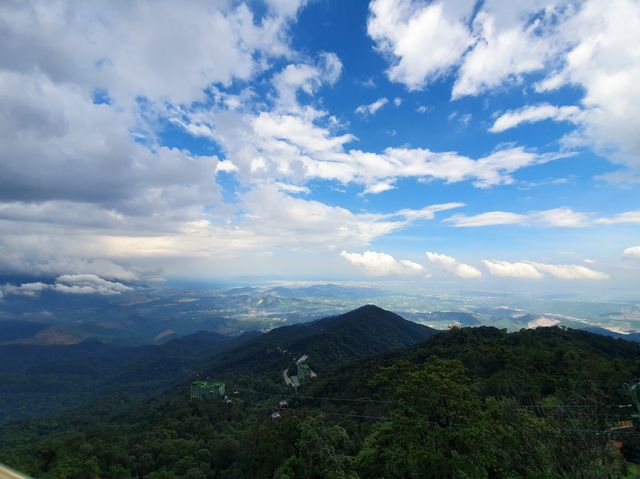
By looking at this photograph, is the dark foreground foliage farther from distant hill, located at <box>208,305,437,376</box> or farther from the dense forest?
distant hill, located at <box>208,305,437,376</box>

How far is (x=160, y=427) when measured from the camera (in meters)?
68.7

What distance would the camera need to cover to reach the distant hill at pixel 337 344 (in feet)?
436

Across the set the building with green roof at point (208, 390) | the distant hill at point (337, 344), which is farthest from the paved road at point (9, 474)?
the distant hill at point (337, 344)

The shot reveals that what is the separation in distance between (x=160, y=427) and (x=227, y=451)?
25.0 m

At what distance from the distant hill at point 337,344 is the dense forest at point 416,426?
22.1m

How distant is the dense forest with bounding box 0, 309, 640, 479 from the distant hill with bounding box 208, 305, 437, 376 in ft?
72.5

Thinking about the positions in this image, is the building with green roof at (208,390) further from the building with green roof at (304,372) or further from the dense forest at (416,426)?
the building with green roof at (304,372)

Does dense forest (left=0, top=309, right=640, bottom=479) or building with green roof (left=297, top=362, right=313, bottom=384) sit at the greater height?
dense forest (left=0, top=309, right=640, bottom=479)

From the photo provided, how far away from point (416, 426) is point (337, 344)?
132 m

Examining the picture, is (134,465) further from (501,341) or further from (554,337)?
(554,337)

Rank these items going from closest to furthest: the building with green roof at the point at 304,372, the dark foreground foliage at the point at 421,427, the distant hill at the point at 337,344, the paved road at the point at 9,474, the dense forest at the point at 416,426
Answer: the paved road at the point at 9,474 → the dark foreground foliage at the point at 421,427 → the dense forest at the point at 416,426 → the building with green roof at the point at 304,372 → the distant hill at the point at 337,344

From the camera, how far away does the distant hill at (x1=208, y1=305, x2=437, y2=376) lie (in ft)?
436

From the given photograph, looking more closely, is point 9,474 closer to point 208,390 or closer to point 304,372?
point 208,390

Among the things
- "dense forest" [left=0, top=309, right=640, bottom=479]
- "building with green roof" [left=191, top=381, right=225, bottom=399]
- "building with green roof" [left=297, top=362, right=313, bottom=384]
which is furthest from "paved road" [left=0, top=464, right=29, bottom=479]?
"building with green roof" [left=297, top=362, right=313, bottom=384]
